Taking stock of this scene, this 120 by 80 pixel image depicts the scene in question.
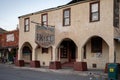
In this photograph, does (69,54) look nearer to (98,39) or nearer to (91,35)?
(98,39)

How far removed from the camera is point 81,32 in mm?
23953

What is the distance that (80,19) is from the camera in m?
24.1

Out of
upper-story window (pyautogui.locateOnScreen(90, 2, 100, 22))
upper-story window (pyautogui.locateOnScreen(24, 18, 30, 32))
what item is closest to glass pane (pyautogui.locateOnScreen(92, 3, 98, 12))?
upper-story window (pyautogui.locateOnScreen(90, 2, 100, 22))

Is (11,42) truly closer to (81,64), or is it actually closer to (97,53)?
(97,53)

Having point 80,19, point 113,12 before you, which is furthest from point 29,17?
point 113,12

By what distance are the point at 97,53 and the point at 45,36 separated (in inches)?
218

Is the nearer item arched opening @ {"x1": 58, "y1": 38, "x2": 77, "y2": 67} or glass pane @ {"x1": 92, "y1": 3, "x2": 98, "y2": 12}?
glass pane @ {"x1": 92, "y1": 3, "x2": 98, "y2": 12}

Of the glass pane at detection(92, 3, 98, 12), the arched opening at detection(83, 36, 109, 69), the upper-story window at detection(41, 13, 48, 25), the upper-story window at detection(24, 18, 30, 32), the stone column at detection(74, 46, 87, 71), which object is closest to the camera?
the glass pane at detection(92, 3, 98, 12)

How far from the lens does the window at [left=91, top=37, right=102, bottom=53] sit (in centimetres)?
2541

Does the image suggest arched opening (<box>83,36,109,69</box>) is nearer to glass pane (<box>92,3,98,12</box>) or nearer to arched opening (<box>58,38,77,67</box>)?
glass pane (<box>92,3,98,12</box>)

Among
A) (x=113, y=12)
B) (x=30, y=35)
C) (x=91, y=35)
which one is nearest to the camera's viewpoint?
(x=113, y=12)

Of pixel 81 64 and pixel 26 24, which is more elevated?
pixel 26 24

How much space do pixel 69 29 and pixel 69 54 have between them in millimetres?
5980

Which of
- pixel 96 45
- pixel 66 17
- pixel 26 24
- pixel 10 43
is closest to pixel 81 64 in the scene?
pixel 96 45
